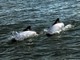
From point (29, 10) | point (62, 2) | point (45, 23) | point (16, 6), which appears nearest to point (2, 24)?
point (45, 23)

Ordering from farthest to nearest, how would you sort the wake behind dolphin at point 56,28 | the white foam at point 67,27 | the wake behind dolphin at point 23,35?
the white foam at point 67,27 → the wake behind dolphin at point 56,28 → the wake behind dolphin at point 23,35

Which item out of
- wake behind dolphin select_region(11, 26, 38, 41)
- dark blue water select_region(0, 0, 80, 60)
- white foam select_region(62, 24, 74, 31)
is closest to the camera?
dark blue water select_region(0, 0, 80, 60)

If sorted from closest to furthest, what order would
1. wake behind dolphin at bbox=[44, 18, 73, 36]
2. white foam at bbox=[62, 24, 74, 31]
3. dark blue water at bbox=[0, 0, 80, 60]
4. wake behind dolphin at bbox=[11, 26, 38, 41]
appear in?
dark blue water at bbox=[0, 0, 80, 60] → wake behind dolphin at bbox=[11, 26, 38, 41] → wake behind dolphin at bbox=[44, 18, 73, 36] → white foam at bbox=[62, 24, 74, 31]

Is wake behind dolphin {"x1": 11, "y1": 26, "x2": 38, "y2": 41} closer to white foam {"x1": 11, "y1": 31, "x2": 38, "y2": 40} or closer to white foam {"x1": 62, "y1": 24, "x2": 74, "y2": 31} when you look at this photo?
white foam {"x1": 11, "y1": 31, "x2": 38, "y2": 40}

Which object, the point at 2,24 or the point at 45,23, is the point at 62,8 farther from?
the point at 2,24

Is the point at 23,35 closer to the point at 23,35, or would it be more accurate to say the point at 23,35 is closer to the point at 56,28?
the point at 23,35

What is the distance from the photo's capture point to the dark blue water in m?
18.3

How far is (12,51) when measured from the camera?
19000 millimetres

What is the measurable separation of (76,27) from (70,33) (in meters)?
1.55

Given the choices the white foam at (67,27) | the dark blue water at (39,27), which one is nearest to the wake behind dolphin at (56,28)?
the white foam at (67,27)

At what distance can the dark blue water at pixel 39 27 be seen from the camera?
18344 mm

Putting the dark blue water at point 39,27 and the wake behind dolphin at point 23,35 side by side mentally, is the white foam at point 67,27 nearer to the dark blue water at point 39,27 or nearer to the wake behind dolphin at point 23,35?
the dark blue water at point 39,27

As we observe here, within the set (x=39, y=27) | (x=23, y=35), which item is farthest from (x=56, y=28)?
(x=23, y=35)

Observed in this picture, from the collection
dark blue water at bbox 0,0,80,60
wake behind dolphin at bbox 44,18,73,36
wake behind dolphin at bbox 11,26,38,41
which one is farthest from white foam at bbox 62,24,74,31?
wake behind dolphin at bbox 11,26,38,41
